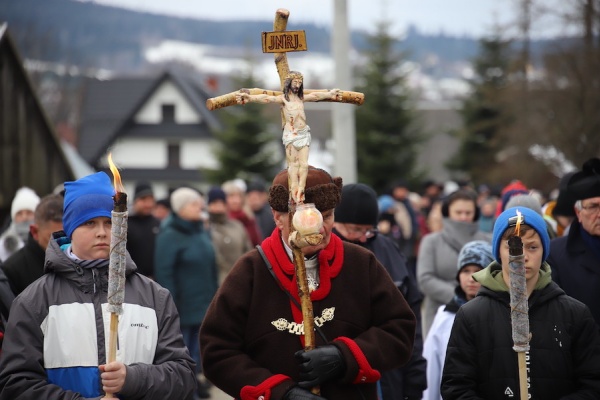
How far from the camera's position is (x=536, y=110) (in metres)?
25.5

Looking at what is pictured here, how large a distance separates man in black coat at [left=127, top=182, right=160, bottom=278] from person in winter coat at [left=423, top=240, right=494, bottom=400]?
207 inches

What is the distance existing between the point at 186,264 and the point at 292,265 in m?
6.20

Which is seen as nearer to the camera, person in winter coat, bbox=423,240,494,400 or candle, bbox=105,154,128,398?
candle, bbox=105,154,128,398

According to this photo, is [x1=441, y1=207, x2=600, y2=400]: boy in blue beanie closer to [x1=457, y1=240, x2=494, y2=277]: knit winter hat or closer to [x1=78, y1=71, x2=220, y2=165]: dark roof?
[x1=457, y1=240, x2=494, y2=277]: knit winter hat

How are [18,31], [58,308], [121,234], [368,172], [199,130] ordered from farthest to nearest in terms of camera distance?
[18,31]
[199,130]
[368,172]
[58,308]
[121,234]

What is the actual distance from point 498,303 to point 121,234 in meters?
1.77

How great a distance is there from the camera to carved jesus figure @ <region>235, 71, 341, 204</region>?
4.36 m

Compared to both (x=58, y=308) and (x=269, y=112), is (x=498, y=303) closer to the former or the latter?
(x=58, y=308)

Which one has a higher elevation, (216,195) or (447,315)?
(216,195)

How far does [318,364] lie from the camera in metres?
4.32

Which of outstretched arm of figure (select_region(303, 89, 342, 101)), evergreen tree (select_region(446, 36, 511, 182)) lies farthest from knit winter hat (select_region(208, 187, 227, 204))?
evergreen tree (select_region(446, 36, 511, 182))

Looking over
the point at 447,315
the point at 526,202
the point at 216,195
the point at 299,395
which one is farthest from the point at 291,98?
the point at 216,195

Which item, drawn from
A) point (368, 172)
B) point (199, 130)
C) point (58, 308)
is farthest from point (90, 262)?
point (199, 130)

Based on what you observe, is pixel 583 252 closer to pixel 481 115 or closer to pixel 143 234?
pixel 143 234
